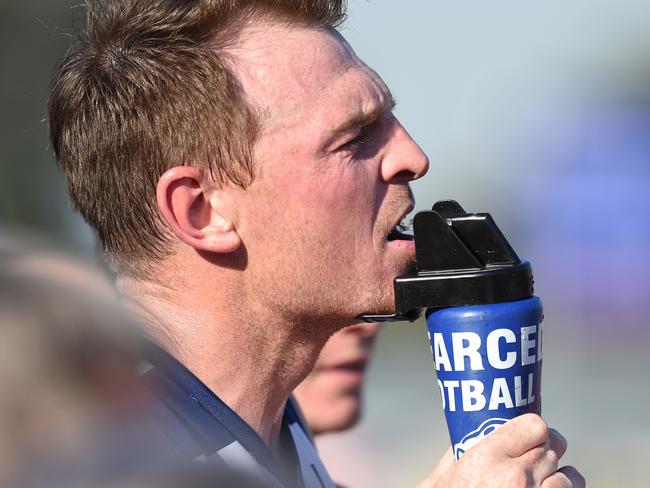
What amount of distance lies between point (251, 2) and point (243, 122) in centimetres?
36

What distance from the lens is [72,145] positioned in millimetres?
2918

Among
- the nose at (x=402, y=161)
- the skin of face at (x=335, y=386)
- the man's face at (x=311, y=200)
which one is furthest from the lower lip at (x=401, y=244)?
the skin of face at (x=335, y=386)

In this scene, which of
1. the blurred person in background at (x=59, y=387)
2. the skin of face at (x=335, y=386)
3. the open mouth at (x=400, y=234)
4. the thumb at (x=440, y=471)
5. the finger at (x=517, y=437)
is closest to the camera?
the blurred person in background at (x=59, y=387)

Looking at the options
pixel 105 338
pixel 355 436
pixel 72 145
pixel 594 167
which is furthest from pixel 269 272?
pixel 594 167

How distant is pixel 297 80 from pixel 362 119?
198 mm

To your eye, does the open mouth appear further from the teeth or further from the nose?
the nose

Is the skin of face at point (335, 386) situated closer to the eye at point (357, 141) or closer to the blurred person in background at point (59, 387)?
the eye at point (357, 141)

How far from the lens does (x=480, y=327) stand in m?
2.25

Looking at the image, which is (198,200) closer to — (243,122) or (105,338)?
(243,122)

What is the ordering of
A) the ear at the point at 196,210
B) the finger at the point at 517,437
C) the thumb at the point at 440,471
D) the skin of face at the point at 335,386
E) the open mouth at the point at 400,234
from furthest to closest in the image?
the skin of face at the point at 335,386
the open mouth at the point at 400,234
the ear at the point at 196,210
the thumb at the point at 440,471
the finger at the point at 517,437

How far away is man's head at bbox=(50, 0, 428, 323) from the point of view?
8.96ft

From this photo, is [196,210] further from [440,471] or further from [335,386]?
[335,386]

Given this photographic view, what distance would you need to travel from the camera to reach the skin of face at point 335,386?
180 inches

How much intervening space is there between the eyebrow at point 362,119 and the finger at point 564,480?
0.99m
